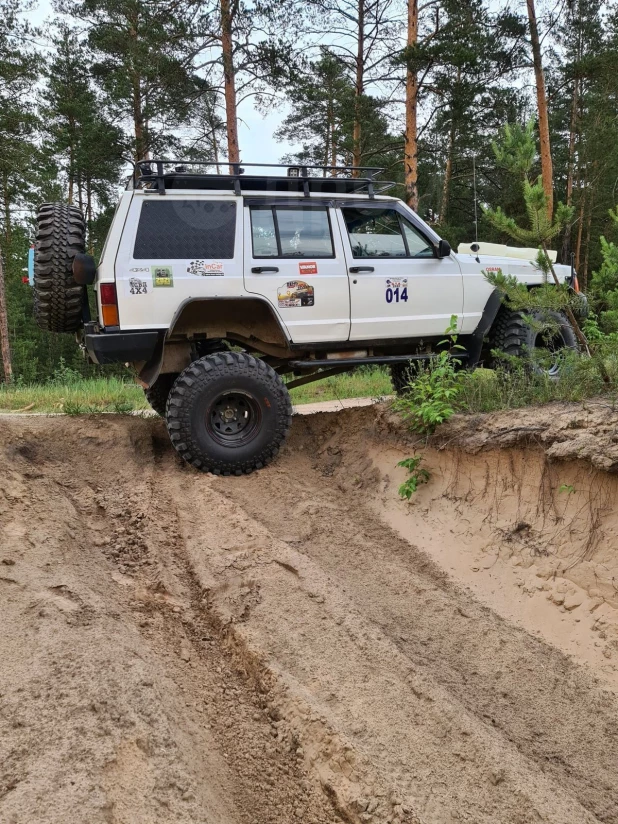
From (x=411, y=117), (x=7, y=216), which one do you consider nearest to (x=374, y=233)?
(x=411, y=117)

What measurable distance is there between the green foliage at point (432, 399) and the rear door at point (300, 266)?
3.05 feet

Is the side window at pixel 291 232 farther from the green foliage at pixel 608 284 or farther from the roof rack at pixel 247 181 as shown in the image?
the green foliage at pixel 608 284

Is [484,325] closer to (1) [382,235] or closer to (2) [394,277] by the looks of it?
(2) [394,277]

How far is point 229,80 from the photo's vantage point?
14.7m

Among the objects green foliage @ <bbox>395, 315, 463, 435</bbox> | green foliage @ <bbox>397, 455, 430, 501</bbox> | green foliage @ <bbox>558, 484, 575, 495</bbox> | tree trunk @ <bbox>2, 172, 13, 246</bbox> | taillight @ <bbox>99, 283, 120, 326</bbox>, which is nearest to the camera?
green foliage @ <bbox>558, 484, 575, 495</bbox>

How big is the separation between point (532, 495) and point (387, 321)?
8.07 feet

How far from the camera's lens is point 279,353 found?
6211 millimetres

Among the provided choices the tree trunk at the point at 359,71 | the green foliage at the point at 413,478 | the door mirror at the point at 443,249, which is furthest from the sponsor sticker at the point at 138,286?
the tree trunk at the point at 359,71

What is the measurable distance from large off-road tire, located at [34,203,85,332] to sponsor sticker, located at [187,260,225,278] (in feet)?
3.48

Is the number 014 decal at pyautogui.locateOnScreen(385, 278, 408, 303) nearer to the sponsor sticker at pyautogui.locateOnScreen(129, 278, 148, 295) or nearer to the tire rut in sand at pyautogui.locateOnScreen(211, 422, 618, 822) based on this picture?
the tire rut in sand at pyautogui.locateOnScreen(211, 422, 618, 822)

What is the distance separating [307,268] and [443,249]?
4.79 feet

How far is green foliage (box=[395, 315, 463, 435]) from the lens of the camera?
519cm

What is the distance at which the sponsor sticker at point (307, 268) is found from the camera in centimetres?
586

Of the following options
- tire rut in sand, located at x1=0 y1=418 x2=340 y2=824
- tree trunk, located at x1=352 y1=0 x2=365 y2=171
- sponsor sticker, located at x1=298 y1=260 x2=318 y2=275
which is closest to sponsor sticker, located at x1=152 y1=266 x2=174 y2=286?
sponsor sticker, located at x1=298 y1=260 x2=318 y2=275
